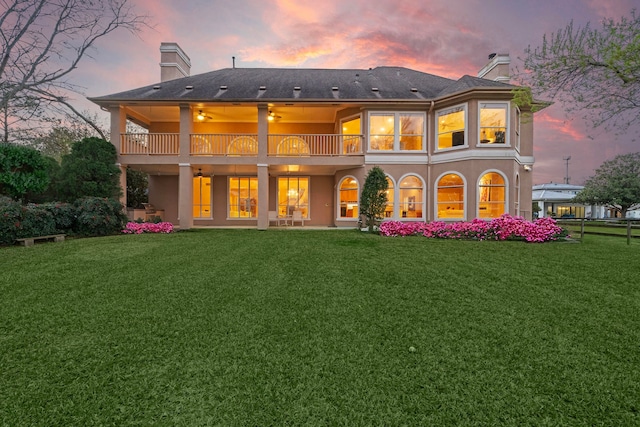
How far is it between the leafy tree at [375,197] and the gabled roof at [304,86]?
3757 mm

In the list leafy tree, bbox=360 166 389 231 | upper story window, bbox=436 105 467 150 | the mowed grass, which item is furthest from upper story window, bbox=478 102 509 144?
the mowed grass

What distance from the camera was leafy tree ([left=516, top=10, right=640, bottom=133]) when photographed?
615 cm

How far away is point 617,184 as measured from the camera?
2847 centimetres

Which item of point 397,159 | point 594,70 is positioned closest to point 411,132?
point 397,159

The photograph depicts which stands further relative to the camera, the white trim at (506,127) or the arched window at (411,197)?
the arched window at (411,197)

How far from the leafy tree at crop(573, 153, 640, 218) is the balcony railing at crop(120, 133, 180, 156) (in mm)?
39586

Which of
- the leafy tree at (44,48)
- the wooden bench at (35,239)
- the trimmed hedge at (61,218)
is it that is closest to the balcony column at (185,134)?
the trimmed hedge at (61,218)

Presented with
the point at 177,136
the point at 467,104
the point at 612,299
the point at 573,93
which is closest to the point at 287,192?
the point at 177,136

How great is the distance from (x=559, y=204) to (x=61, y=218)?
5714cm

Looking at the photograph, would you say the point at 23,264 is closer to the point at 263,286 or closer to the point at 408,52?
the point at 263,286

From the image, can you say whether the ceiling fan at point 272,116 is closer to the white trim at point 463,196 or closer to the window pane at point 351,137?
the window pane at point 351,137

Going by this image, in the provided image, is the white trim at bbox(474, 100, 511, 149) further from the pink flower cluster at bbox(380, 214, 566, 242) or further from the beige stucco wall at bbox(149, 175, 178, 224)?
the beige stucco wall at bbox(149, 175, 178, 224)

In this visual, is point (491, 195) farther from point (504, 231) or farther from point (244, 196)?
point (244, 196)

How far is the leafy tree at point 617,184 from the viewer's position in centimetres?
2767
